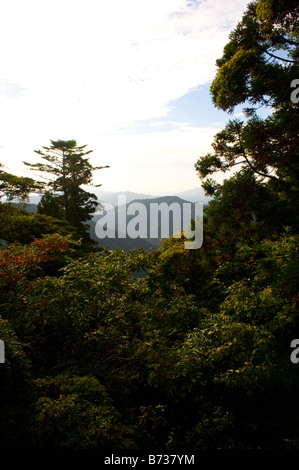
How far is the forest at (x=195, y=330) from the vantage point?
3938 mm

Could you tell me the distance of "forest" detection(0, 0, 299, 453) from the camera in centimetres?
394

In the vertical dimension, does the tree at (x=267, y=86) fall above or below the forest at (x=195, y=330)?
above

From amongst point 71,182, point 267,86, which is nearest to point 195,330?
point 267,86

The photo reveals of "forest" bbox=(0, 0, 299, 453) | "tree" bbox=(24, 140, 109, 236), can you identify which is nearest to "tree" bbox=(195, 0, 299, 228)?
"forest" bbox=(0, 0, 299, 453)

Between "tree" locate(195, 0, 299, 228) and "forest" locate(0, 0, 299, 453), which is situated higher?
"tree" locate(195, 0, 299, 228)

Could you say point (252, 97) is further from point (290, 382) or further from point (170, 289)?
point (290, 382)

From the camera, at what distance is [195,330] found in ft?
17.1

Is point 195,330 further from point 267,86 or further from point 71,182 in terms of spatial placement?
point 71,182

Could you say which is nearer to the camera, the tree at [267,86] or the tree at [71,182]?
the tree at [267,86]

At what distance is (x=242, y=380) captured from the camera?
14.2 feet

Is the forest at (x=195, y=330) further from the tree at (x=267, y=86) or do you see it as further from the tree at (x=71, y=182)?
the tree at (x=71, y=182)

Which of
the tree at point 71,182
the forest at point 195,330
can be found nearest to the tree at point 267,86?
the forest at point 195,330

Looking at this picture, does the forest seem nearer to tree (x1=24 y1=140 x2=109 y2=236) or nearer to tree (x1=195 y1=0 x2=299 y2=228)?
tree (x1=195 y1=0 x2=299 y2=228)
